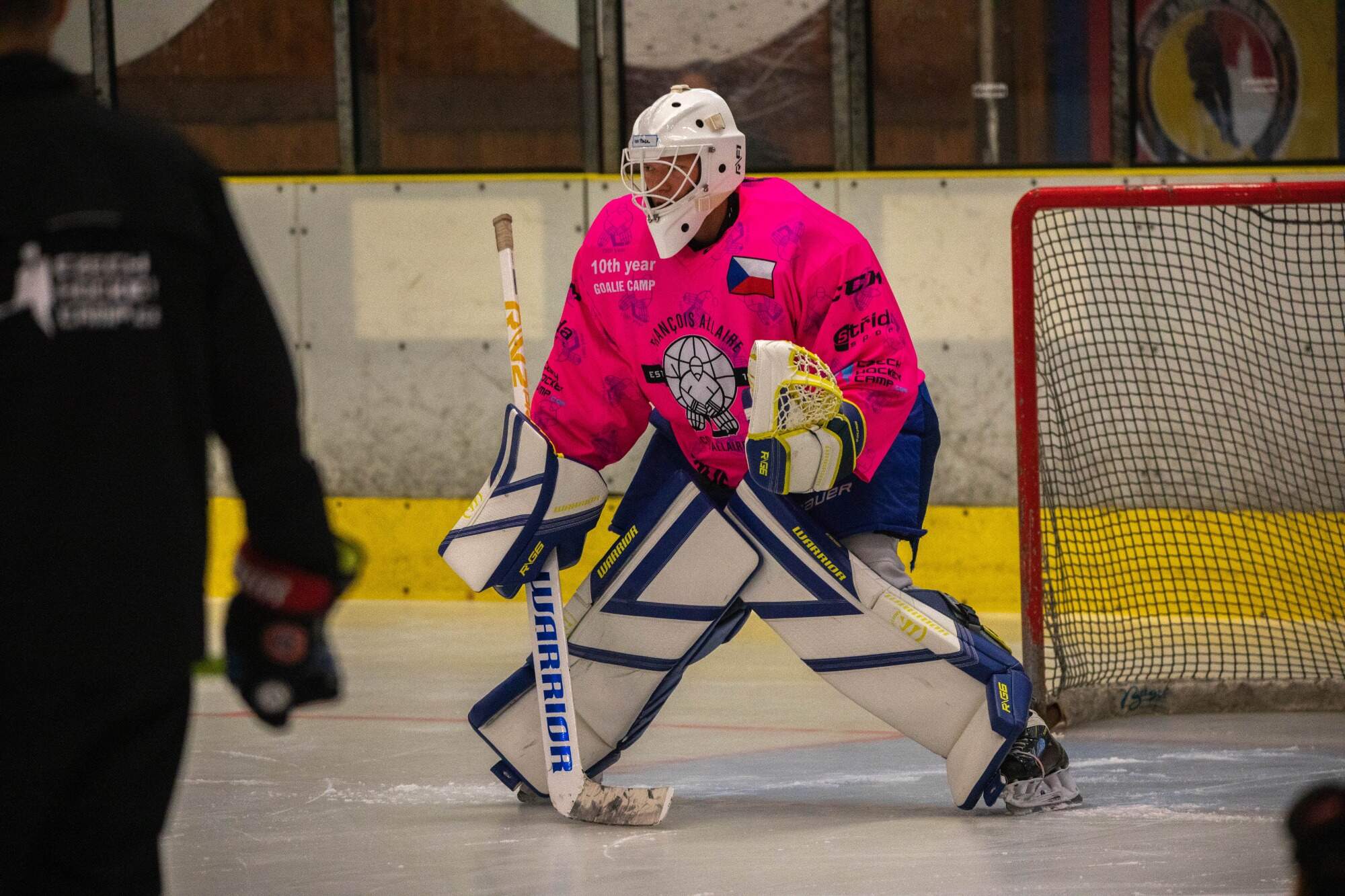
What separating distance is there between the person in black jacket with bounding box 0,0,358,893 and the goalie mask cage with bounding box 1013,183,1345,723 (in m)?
2.69

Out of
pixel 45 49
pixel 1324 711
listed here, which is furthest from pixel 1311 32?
pixel 45 49

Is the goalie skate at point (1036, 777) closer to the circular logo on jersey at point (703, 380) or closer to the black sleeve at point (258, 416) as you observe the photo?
the circular logo on jersey at point (703, 380)

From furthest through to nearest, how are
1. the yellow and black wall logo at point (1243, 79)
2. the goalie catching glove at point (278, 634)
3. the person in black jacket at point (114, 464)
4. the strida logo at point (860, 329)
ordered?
the yellow and black wall logo at point (1243, 79) → the strida logo at point (860, 329) → the goalie catching glove at point (278, 634) → the person in black jacket at point (114, 464)

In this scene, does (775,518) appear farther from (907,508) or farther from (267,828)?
(267,828)

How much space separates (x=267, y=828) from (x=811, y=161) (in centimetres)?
384

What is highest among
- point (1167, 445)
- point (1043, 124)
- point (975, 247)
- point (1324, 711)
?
point (1043, 124)

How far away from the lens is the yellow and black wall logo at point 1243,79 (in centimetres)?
623

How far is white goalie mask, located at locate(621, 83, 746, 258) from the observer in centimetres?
333

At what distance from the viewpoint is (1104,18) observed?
634 cm

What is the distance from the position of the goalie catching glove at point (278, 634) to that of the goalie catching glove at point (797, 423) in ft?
4.77

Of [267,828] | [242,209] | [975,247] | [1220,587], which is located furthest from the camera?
[242,209]

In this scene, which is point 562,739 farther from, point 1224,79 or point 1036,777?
point 1224,79

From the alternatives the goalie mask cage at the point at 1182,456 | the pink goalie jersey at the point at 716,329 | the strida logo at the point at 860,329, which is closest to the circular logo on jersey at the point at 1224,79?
the goalie mask cage at the point at 1182,456

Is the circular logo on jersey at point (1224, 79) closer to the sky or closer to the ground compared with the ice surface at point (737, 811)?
closer to the sky
